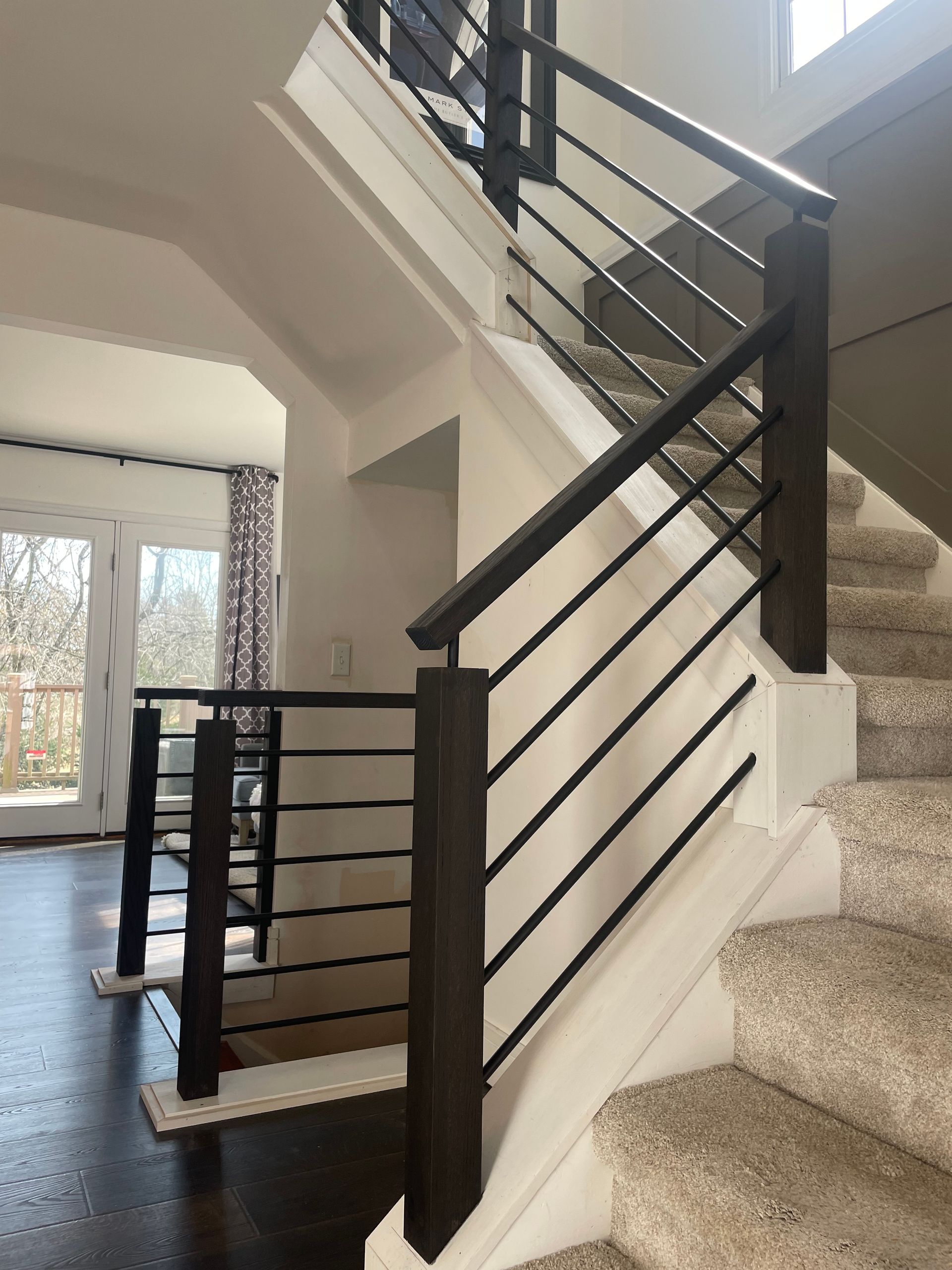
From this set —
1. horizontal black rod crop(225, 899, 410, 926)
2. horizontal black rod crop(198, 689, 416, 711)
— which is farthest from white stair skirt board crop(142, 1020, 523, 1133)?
horizontal black rod crop(198, 689, 416, 711)

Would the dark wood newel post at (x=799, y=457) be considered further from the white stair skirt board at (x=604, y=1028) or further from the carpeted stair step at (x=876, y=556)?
the carpeted stair step at (x=876, y=556)

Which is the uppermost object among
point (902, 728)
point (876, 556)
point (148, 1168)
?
point (876, 556)

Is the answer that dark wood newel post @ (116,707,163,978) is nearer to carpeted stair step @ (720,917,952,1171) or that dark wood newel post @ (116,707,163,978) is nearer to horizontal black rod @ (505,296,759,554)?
horizontal black rod @ (505,296,759,554)

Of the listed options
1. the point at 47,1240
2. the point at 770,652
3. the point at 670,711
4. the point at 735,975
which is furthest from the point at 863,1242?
the point at 47,1240

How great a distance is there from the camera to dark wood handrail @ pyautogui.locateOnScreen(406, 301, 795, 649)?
1.13 meters

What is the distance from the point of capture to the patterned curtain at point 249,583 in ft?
22.2

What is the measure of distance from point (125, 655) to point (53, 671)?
1.59 feet

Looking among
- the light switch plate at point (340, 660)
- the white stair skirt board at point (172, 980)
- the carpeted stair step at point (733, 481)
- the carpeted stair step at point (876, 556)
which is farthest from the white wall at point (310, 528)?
the carpeted stair step at point (876, 556)

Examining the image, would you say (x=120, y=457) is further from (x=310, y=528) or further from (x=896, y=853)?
(x=896, y=853)

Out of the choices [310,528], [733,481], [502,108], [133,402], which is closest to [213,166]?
[502,108]

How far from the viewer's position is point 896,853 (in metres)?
1.37

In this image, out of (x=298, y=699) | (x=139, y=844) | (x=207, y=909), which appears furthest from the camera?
(x=139, y=844)

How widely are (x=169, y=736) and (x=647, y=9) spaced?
3.72m

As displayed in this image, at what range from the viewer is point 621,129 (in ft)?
13.8
